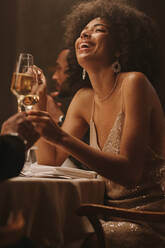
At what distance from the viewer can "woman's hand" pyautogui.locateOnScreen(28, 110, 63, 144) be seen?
1.32m

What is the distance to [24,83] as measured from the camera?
137cm

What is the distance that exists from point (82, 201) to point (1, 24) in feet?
11.6

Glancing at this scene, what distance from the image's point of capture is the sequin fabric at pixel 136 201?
5.21 feet

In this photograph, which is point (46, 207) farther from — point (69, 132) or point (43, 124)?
point (69, 132)

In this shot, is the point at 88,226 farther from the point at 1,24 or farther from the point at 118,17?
the point at 1,24

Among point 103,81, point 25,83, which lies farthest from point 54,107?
point 25,83

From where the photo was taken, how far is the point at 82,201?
1.47 metres

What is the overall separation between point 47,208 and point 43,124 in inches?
12.3

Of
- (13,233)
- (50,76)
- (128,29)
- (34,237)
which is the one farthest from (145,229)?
(50,76)

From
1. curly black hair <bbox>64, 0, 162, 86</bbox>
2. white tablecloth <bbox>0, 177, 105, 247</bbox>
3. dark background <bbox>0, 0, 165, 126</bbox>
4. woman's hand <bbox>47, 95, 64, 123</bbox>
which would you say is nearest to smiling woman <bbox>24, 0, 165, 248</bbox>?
curly black hair <bbox>64, 0, 162, 86</bbox>

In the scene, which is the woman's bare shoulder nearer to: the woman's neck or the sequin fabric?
the woman's neck

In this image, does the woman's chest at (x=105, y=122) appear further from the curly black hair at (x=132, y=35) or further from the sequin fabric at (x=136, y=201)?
the curly black hair at (x=132, y=35)

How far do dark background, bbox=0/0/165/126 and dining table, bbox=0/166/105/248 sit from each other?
10.1ft

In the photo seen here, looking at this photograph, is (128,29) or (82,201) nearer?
(82,201)
